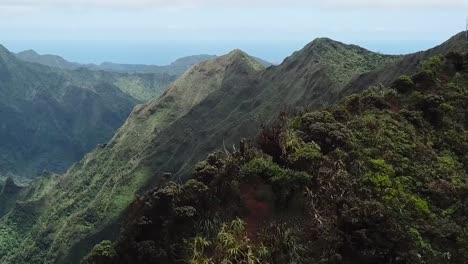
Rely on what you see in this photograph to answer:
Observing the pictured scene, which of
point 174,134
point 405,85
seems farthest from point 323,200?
point 174,134

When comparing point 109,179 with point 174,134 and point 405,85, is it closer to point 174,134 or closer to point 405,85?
point 174,134

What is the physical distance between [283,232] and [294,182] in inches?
116

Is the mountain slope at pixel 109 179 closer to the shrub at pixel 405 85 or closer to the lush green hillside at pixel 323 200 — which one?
the shrub at pixel 405 85

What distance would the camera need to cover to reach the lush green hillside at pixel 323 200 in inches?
782

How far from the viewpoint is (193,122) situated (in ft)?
390

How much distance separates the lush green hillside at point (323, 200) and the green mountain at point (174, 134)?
5188 centimetres

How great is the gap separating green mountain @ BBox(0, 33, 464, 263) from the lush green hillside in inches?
2042

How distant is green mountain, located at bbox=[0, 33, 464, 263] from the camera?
94062mm

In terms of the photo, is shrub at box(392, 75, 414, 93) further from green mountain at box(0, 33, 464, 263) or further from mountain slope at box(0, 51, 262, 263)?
mountain slope at box(0, 51, 262, 263)

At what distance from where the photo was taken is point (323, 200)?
70.4ft

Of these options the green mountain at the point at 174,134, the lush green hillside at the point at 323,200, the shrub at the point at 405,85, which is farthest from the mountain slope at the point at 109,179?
the lush green hillside at the point at 323,200

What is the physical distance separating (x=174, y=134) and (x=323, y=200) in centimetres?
9743

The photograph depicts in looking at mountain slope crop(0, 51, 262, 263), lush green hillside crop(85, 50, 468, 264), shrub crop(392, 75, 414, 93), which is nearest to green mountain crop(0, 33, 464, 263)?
mountain slope crop(0, 51, 262, 263)

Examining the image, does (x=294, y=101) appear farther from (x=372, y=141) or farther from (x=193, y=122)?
(x=372, y=141)
